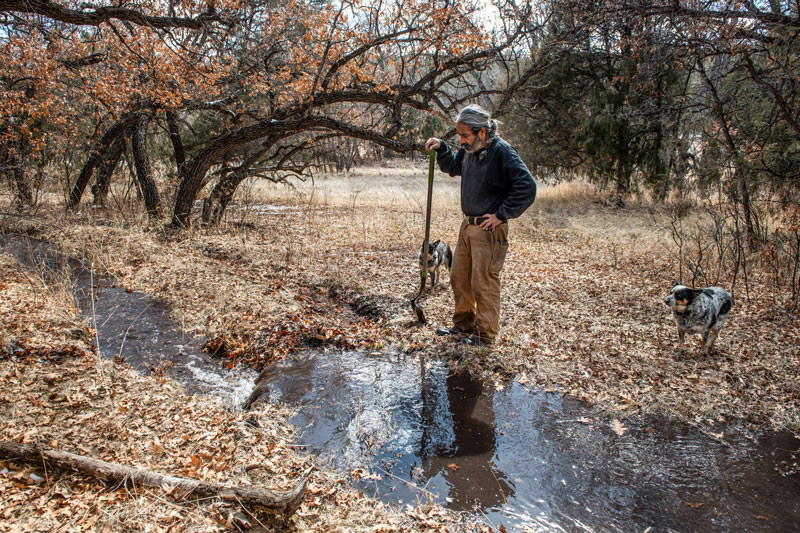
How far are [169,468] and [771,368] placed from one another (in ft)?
17.9

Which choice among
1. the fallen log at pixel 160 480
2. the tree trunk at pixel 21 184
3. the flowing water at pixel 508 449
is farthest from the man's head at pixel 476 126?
the tree trunk at pixel 21 184

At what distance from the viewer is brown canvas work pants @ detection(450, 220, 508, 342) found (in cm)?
487

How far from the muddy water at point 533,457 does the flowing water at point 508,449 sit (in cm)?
1

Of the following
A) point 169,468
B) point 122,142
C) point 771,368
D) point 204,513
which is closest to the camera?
point 204,513

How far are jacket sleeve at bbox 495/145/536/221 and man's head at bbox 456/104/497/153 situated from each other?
0.78 feet

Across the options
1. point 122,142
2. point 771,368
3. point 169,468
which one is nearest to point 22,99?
point 122,142

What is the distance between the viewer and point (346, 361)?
5051mm

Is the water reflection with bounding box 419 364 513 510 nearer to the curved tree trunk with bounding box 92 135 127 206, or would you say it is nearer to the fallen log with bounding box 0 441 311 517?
the fallen log with bounding box 0 441 311 517

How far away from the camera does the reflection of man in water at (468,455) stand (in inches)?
125

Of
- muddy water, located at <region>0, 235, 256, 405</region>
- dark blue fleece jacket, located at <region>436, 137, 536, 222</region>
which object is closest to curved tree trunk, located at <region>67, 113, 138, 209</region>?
muddy water, located at <region>0, 235, 256, 405</region>

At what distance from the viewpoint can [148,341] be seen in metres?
5.30

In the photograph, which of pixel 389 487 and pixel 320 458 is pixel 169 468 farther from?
pixel 389 487

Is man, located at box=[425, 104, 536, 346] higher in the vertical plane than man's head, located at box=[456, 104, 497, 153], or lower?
lower

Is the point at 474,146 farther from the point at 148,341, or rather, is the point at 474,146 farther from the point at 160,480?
the point at 148,341
